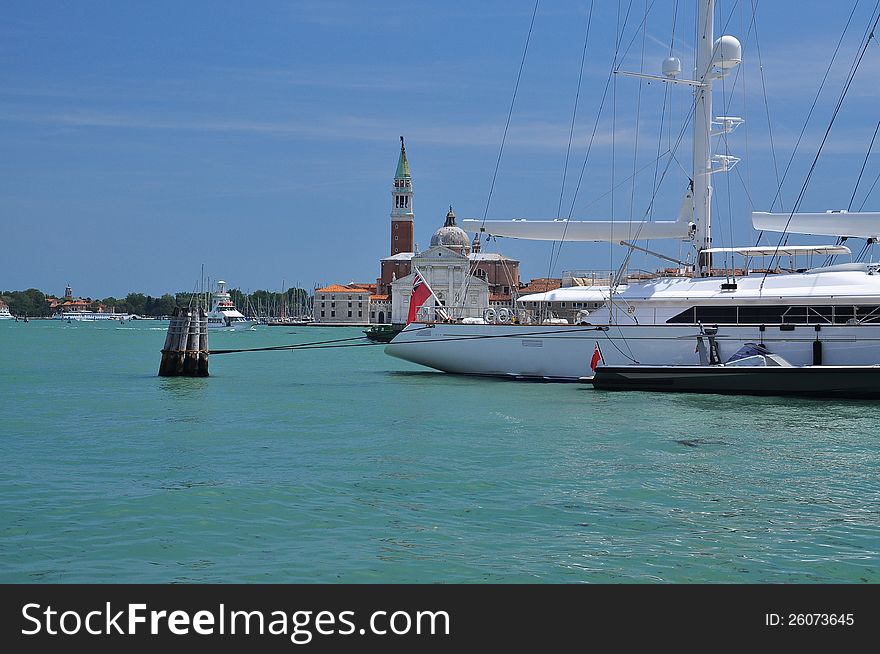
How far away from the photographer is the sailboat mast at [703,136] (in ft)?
103

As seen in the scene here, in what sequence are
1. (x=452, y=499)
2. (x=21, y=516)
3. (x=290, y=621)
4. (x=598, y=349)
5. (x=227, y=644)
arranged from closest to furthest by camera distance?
(x=227, y=644) < (x=290, y=621) < (x=21, y=516) < (x=452, y=499) < (x=598, y=349)

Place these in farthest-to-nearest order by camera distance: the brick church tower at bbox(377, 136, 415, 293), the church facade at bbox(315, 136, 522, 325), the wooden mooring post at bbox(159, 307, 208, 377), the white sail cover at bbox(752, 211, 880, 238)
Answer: the brick church tower at bbox(377, 136, 415, 293) → the church facade at bbox(315, 136, 522, 325) → the wooden mooring post at bbox(159, 307, 208, 377) → the white sail cover at bbox(752, 211, 880, 238)

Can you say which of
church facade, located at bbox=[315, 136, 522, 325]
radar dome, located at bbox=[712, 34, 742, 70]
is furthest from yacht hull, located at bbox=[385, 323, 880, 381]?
church facade, located at bbox=[315, 136, 522, 325]

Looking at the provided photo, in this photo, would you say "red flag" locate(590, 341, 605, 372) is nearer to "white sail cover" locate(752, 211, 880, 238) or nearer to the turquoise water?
the turquoise water

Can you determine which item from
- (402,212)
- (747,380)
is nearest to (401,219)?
(402,212)

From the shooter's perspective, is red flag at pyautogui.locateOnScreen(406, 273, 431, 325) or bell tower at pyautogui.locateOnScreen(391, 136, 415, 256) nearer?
red flag at pyautogui.locateOnScreen(406, 273, 431, 325)

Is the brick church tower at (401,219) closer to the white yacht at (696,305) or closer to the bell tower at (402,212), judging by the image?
the bell tower at (402,212)

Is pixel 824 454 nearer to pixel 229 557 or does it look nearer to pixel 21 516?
pixel 229 557

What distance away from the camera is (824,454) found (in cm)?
1650

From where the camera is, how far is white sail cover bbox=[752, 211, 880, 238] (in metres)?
28.1

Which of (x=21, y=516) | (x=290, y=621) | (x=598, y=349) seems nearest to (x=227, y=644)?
(x=290, y=621)

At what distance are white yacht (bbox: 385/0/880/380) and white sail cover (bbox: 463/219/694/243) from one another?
0.03 m

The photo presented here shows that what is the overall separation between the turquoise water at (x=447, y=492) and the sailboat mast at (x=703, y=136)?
8.09m

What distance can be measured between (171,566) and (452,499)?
417cm
